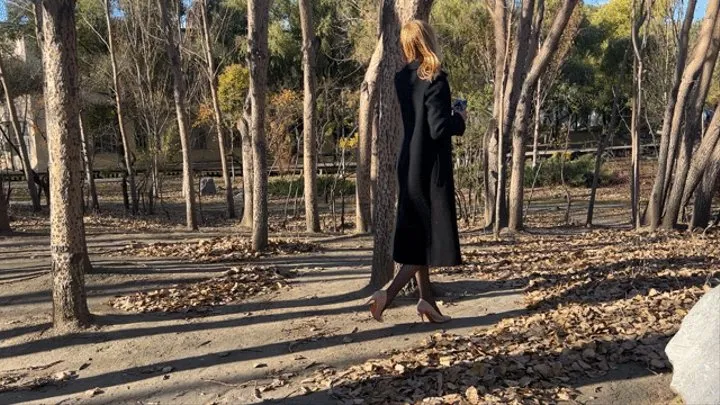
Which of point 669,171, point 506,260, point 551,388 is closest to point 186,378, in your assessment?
point 551,388

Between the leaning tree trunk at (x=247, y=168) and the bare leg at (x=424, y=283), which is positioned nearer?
the bare leg at (x=424, y=283)

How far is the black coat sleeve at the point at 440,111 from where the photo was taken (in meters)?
3.98

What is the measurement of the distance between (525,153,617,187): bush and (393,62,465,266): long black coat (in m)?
22.0

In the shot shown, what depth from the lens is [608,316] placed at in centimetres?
453

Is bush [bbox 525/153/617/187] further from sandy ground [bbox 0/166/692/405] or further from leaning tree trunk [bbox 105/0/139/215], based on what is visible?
sandy ground [bbox 0/166/692/405]

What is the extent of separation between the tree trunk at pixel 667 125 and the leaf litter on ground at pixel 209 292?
647cm

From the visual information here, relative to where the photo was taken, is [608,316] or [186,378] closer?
[186,378]

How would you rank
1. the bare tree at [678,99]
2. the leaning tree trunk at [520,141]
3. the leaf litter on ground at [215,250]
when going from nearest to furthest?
the leaf litter on ground at [215,250], the bare tree at [678,99], the leaning tree trunk at [520,141]

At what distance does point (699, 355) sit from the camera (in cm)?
325

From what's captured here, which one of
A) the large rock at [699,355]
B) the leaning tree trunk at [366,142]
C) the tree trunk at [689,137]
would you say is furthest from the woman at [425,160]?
the tree trunk at [689,137]

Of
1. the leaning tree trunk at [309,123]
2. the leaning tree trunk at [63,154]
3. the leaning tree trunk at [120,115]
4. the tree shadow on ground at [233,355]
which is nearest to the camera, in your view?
the tree shadow on ground at [233,355]

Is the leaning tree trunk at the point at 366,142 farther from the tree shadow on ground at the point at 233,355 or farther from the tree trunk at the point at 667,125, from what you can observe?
the tree shadow on ground at the point at 233,355

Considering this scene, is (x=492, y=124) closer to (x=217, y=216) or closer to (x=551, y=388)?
(x=551, y=388)

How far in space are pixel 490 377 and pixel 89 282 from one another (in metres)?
4.58
